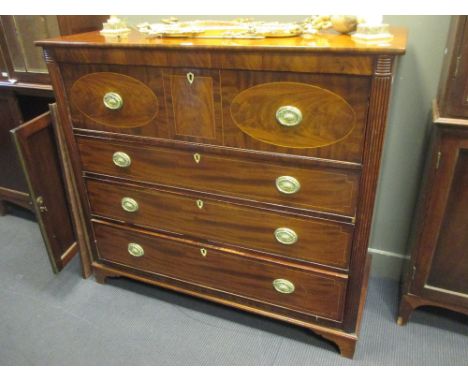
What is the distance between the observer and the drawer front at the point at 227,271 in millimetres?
1355

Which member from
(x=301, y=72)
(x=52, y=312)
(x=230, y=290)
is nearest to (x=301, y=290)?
(x=230, y=290)

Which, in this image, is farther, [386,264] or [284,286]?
[386,264]

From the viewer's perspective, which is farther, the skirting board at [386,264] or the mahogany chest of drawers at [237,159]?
the skirting board at [386,264]

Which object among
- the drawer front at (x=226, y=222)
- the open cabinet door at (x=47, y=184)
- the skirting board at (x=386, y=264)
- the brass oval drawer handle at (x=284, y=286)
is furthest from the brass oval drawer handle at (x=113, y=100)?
the skirting board at (x=386, y=264)

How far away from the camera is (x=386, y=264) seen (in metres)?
1.77

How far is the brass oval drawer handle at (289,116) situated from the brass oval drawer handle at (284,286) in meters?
0.56

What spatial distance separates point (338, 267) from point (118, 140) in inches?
32.6

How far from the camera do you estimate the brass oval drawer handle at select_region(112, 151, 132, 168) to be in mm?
1384

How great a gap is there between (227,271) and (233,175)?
40 cm

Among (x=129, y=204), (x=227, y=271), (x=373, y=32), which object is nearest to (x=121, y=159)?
(x=129, y=204)

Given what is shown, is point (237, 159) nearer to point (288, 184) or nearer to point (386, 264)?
point (288, 184)

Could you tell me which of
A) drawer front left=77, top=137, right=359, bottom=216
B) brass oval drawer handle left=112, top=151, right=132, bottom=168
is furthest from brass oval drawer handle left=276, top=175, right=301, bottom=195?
brass oval drawer handle left=112, top=151, right=132, bottom=168

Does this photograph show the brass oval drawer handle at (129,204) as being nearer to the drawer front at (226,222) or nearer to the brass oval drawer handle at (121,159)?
the drawer front at (226,222)
